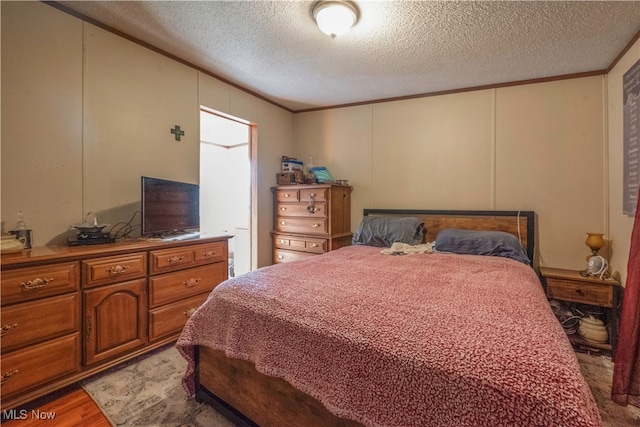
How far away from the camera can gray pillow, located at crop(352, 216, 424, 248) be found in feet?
9.80

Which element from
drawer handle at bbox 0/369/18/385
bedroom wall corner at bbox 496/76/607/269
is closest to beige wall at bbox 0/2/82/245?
drawer handle at bbox 0/369/18/385

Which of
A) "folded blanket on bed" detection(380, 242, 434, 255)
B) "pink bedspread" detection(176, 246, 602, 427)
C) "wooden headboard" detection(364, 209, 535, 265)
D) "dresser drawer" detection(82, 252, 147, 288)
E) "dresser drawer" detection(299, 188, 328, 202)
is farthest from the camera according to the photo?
"dresser drawer" detection(299, 188, 328, 202)

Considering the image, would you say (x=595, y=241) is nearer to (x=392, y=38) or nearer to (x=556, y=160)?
(x=556, y=160)

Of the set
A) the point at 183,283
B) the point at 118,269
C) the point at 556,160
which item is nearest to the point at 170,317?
the point at 183,283

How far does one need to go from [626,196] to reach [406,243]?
174 centimetres

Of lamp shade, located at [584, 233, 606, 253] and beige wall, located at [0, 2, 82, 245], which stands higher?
beige wall, located at [0, 2, 82, 245]

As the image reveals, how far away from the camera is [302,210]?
3.56 m

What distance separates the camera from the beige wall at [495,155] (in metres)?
2.68

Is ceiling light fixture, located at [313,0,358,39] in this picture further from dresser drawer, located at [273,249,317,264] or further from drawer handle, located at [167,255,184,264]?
dresser drawer, located at [273,249,317,264]

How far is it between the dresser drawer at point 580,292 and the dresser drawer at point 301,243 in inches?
85.7

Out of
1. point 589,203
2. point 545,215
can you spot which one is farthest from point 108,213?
point 589,203

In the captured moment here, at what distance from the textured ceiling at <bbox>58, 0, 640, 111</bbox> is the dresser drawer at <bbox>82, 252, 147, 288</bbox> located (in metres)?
1.73

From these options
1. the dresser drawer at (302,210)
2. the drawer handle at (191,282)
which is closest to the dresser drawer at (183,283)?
the drawer handle at (191,282)

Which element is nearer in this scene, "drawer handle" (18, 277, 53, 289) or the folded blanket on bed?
"drawer handle" (18, 277, 53, 289)
